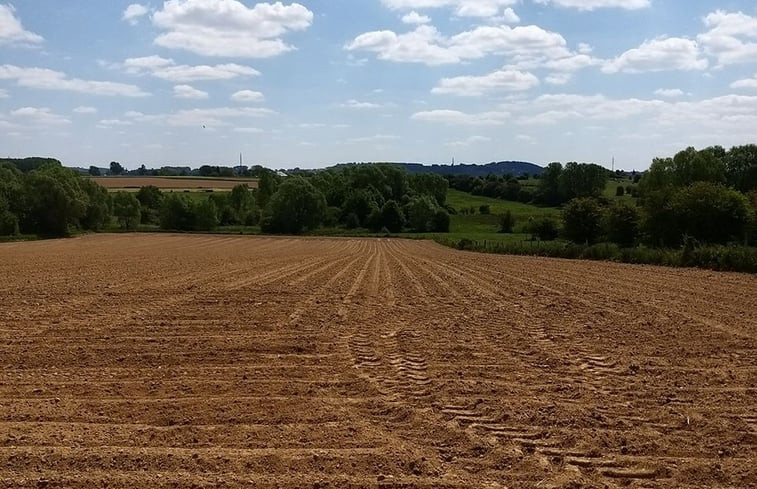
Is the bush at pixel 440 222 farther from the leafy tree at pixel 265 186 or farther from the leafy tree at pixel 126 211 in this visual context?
the leafy tree at pixel 126 211

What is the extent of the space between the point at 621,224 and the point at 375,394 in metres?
50.3

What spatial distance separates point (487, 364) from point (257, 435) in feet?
13.7

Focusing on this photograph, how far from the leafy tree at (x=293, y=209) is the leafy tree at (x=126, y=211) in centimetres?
2247

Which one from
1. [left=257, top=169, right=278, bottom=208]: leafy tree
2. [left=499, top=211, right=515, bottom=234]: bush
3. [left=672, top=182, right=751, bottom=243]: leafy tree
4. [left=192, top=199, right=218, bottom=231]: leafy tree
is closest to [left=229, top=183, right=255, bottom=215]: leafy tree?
[left=257, top=169, right=278, bottom=208]: leafy tree

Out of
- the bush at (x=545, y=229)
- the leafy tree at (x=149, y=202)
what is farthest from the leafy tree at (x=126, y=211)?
the bush at (x=545, y=229)

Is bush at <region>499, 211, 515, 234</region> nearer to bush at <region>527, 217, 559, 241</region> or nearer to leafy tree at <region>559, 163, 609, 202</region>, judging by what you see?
bush at <region>527, 217, 559, 241</region>

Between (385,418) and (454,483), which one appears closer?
(454,483)

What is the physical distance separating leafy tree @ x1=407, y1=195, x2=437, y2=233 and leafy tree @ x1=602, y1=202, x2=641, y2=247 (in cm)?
5470

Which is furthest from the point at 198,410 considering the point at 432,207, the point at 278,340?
the point at 432,207

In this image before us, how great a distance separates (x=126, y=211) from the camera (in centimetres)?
11081

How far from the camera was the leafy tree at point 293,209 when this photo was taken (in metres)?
106

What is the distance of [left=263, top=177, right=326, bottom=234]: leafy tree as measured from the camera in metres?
106

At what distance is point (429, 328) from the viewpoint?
13.0m

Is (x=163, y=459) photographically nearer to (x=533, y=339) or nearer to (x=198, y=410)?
(x=198, y=410)
